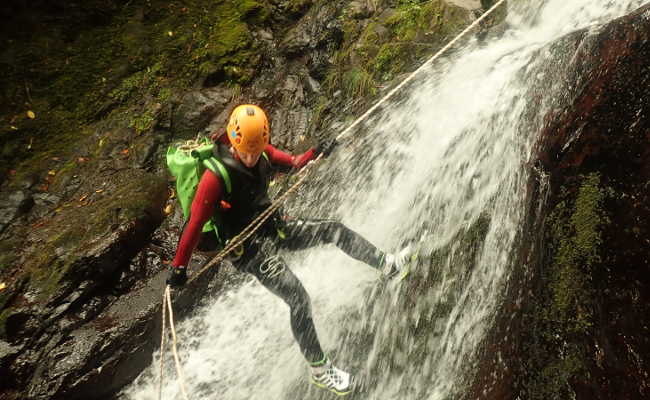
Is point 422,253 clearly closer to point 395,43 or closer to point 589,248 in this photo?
point 589,248

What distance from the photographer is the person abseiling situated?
3160 mm

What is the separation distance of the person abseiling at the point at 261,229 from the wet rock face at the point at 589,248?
1301 millimetres

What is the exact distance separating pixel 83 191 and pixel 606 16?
27.7 ft

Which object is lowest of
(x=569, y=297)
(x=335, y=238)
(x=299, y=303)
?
(x=569, y=297)

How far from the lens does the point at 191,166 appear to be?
3350 mm

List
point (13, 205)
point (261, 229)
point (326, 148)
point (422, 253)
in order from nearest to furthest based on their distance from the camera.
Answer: point (261, 229)
point (326, 148)
point (422, 253)
point (13, 205)

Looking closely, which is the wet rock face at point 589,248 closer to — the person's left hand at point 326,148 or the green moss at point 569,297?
the green moss at point 569,297

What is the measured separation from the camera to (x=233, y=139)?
3160 mm

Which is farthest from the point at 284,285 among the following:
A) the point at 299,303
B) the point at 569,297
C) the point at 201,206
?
the point at 569,297

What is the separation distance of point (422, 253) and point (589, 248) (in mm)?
1633

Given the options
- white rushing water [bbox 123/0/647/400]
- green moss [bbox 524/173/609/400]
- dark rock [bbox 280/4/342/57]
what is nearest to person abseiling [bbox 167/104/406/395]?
white rushing water [bbox 123/0/647/400]

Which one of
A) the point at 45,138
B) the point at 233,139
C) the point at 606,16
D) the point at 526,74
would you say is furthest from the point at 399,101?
the point at 45,138

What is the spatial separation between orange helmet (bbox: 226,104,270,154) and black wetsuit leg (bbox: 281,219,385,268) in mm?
1122

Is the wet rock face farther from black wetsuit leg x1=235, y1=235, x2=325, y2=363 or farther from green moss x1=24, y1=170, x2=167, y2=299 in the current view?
green moss x1=24, y1=170, x2=167, y2=299
